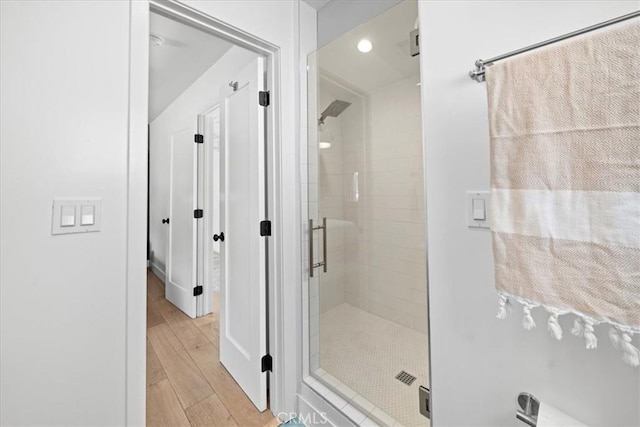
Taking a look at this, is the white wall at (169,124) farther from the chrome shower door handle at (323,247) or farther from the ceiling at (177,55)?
the chrome shower door handle at (323,247)

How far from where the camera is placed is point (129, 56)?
1.05 meters

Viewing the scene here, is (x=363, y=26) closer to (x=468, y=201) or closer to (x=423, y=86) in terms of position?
(x=423, y=86)

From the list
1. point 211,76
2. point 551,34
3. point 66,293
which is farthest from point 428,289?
point 211,76

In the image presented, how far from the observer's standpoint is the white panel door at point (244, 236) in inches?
63.2

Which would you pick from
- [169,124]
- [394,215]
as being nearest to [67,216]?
[394,215]

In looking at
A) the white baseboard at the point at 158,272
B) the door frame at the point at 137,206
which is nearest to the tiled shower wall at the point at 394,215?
the door frame at the point at 137,206

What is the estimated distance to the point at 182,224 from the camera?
9.97ft

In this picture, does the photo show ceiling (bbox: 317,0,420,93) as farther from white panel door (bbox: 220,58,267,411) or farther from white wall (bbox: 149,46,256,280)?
white wall (bbox: 149,46,256,280)

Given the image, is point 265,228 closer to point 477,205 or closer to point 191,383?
point 477,205

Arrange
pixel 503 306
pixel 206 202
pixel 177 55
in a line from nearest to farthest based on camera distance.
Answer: pixel 503 306, pixel 177 55, pixel 206 202

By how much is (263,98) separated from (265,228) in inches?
31.0

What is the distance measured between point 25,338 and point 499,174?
1542 mm

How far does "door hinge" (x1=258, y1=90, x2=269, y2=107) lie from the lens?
5.28 feet

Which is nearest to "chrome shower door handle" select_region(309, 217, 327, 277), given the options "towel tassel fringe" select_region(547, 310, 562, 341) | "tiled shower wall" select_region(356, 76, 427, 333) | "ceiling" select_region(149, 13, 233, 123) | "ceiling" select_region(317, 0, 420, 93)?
"tiled shower wall" select_region(356, 76, 427, 333)
